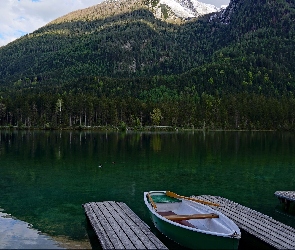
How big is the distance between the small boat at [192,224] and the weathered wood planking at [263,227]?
1.94 m

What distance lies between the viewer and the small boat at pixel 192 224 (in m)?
16.5

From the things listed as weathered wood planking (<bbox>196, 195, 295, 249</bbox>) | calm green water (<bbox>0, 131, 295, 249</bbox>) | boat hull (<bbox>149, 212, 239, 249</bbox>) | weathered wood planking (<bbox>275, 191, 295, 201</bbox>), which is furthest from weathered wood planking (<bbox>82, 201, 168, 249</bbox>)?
weathered wood planking (<bbox>275, 191, 295, 201</bbox>)

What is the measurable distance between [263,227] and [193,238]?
15.8 ft

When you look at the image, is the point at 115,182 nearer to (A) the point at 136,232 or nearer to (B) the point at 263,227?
(A) the point at 136,232

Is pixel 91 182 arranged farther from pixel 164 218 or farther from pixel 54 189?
pixel 164 218

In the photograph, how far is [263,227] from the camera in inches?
781

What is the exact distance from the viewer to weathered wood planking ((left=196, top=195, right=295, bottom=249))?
58.0 ft

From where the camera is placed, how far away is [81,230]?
22.6 meters

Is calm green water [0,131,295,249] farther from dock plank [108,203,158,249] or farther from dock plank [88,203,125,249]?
dock plank [108,203,158,249]

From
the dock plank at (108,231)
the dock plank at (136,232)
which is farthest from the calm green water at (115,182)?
the dock plank at (136,232)

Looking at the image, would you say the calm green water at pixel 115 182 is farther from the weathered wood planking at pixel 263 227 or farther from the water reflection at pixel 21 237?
the weathered wood planking at pixel 263 227

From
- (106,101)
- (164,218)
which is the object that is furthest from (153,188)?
(106,101)

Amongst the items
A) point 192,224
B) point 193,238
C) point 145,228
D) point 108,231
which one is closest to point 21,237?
point 108,231

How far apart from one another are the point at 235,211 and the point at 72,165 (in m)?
32.9
